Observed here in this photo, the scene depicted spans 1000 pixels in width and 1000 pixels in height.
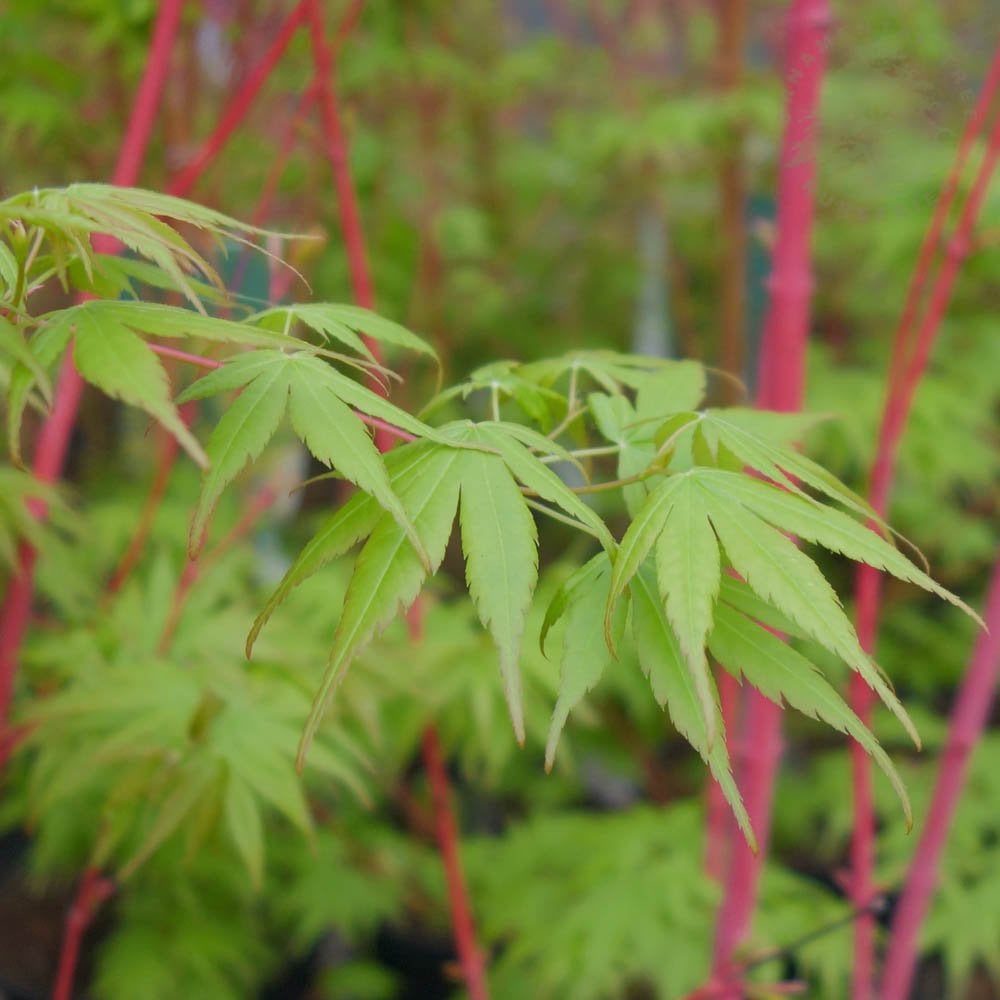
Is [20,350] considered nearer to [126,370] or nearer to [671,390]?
[126,370]

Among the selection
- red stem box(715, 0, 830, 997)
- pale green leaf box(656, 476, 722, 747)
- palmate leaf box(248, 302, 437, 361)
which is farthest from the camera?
red stem box(715, 0, 830, 997)

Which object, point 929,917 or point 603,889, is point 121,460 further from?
point 929,917

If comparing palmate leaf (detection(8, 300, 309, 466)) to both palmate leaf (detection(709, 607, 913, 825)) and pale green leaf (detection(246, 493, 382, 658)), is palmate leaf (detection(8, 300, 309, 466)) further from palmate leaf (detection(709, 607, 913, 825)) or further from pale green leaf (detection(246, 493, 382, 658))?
palmate leaf (detection(709, 607, 913, 825))

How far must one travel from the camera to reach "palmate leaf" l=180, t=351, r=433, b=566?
13.9 inches

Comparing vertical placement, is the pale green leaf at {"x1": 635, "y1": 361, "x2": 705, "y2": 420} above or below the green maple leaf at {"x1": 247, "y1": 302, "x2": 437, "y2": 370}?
below

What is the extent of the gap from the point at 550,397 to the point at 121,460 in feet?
4.68

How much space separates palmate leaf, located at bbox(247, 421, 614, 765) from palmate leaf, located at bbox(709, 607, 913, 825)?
0.19 ft

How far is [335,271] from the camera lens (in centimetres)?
167

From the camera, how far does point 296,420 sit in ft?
1.23

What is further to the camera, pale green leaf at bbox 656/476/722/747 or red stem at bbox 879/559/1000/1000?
red stem at bbox 879/559/1000/1000

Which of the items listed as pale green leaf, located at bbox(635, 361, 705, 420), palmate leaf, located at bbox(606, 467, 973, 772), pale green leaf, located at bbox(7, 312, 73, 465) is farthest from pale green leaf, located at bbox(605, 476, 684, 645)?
pale green leaf, located at bbox(7, 312, 73, 465)

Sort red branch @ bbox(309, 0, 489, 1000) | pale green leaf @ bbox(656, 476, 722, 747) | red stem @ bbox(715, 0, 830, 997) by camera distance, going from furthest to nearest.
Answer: red branch @ bbox(309, 0, 489, 1000), red stem @ bbox(715, 0, 830, 997), pale green leaf @ bbox(656, 476, 722, 747)

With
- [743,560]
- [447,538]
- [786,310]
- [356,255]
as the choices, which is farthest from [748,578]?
[356,255]

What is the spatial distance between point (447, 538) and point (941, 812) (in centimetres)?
62
